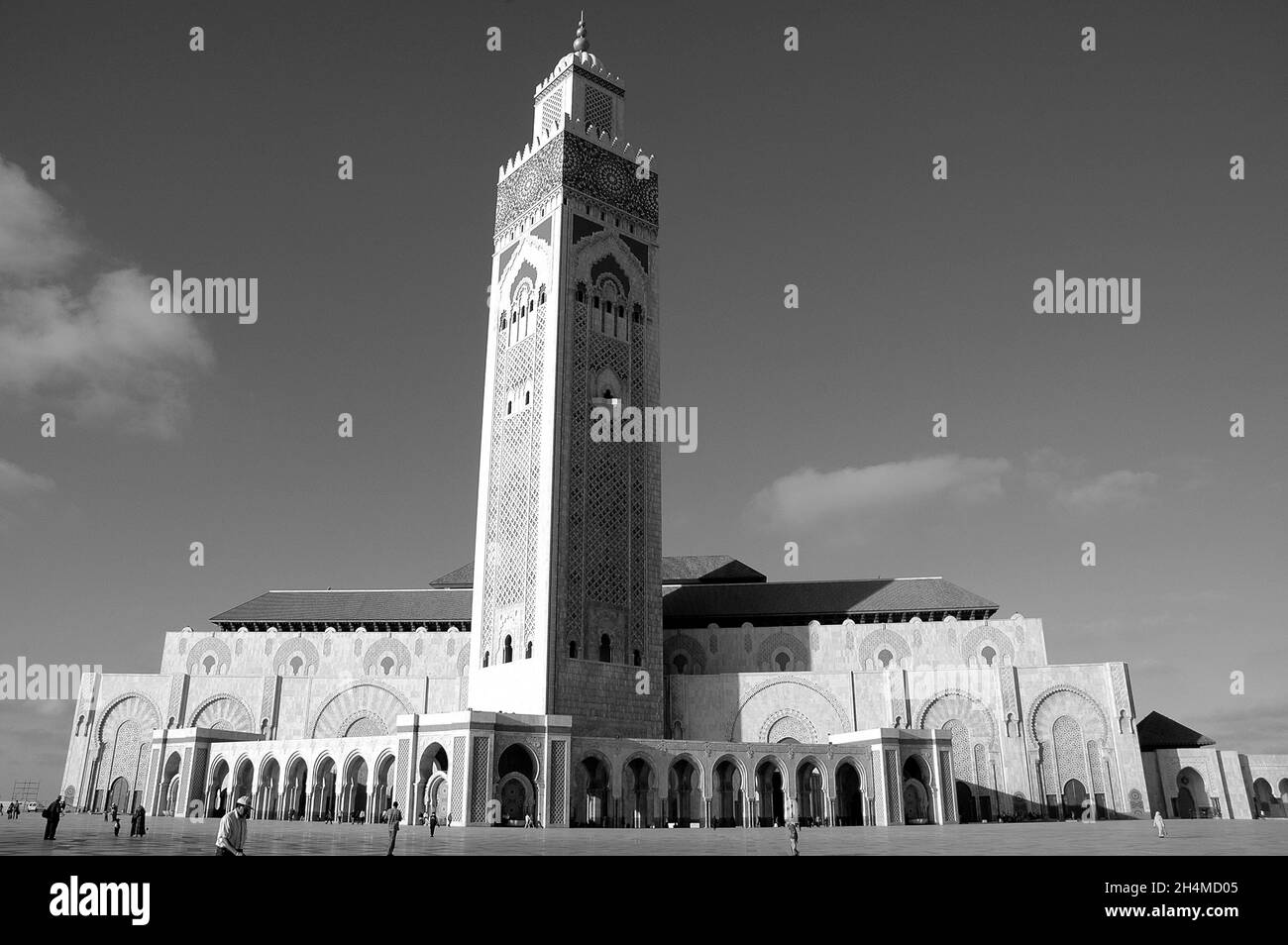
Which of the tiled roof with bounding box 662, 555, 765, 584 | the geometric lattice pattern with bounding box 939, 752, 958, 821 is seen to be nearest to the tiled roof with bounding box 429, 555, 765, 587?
the tiled roof with bounding box 662, 555, 765, 584

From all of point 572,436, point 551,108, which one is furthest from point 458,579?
point 551,108

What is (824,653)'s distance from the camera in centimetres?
4097

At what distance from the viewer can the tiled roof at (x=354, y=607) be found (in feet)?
144

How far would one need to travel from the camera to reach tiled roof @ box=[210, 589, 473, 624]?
44031mm

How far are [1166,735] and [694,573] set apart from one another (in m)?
21.4

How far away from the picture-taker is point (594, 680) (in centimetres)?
3178

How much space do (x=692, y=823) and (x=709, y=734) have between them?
7.03 metres

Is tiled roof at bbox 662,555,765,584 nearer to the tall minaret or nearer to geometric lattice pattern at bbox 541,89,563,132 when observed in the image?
the tall minaret

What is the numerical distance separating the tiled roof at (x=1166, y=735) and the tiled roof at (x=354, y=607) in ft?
95.9

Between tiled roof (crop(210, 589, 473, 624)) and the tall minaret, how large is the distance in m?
9.99

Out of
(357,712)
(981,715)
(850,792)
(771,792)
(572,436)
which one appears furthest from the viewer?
(357,712)

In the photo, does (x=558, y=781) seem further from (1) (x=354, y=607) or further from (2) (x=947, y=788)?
(1) (x=354, y=607)

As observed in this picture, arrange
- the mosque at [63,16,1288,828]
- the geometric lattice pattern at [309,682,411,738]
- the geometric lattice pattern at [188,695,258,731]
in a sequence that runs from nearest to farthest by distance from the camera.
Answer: the mosque at [63,16,1288,828] < the geometric lattice pattern at [309,682,411,738] < the geometric lattice pattern at [188,695,258,731]
